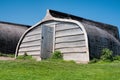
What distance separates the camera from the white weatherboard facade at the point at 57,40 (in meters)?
26.8

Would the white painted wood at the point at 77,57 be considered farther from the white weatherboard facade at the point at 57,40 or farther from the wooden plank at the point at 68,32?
the wooden plank at the point at 68,32

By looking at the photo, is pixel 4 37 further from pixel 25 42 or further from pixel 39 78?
pixel 39 78

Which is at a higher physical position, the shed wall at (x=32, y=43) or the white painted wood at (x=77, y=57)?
the shed wall at (x=32, y=43)

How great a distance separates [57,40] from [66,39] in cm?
136

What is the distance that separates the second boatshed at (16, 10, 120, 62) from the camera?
26547mm

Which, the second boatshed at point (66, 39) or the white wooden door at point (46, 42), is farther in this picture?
the white wooden door at point (46, 42)

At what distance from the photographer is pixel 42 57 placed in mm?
29406

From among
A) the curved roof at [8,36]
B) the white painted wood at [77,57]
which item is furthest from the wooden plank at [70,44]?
the curved roof at [8,36]

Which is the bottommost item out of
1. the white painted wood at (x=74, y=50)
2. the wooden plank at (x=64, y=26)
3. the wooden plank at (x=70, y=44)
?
the white painted wood at (x=74, y=50)

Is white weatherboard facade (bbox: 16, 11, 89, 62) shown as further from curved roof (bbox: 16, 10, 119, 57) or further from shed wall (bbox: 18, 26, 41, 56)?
curved roof (bbox: 16, 10, 119, 57)

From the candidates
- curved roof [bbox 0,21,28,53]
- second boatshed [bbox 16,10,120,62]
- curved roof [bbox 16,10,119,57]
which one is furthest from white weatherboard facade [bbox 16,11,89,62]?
curved roof [bbox 0,21,28,53]

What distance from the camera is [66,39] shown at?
28234 millimetres

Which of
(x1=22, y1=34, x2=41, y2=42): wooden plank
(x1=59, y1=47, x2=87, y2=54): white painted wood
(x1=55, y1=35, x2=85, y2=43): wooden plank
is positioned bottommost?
(x1=59, y1=47, x2=87, y2=54): white painted wood

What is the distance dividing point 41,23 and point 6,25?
11.6 meters
